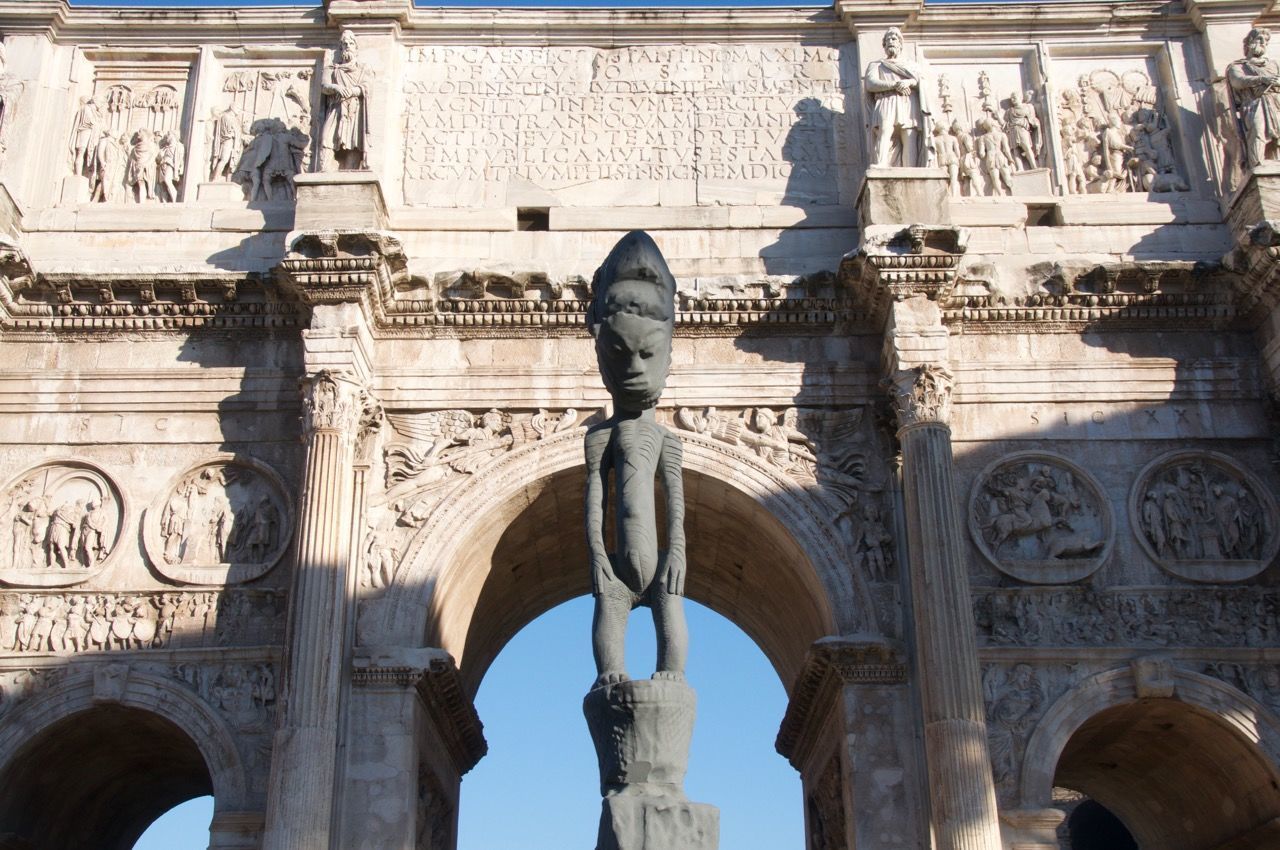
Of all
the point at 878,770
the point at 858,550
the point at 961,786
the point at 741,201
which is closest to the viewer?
the point at 961,786

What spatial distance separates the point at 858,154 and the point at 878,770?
671 centimetres

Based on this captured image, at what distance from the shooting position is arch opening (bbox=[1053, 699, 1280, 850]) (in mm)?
12930

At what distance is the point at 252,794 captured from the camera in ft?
40.8

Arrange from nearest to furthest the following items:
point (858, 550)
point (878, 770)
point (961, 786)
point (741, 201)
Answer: point (961, 786)
point (878, 770)
point (858, 550)
point (741, 201)

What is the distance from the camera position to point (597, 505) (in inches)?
283

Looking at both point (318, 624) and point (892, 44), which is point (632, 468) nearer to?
→ point (318, 624)

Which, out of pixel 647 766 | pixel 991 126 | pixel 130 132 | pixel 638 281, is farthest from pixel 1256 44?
pixel 130 132

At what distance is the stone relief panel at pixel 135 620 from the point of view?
1298 cm

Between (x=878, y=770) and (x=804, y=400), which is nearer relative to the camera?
(x=878, y=770)

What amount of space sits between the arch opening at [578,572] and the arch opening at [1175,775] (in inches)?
123

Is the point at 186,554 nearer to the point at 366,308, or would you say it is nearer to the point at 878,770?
the point at 366,308

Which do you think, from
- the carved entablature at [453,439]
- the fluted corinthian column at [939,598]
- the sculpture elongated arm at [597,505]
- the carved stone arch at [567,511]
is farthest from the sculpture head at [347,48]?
the sculpture elongated arm at [597,505]

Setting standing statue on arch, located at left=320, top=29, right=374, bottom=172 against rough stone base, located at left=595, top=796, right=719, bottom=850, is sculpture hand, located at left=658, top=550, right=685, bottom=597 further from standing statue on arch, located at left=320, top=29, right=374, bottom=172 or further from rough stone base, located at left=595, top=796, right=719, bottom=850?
standing statue on arch, located at left=320, top=29, right=374, bottom=172

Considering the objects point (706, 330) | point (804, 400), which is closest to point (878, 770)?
point (804, 400)
